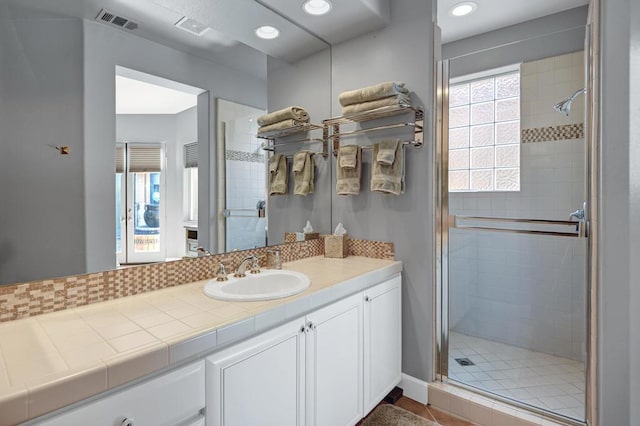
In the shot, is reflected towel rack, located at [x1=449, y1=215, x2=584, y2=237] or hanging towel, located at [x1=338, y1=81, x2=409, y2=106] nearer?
reflected towel rack, located at [x1=449, y1=215, x2=584, y2=237]

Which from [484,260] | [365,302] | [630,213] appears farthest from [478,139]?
[365,302]

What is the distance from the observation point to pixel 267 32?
194 cm

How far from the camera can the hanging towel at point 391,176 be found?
196 centimetres

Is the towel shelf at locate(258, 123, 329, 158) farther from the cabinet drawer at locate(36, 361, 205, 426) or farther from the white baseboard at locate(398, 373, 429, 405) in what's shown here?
the white baseboard at locate(398, 373, 429, 405)

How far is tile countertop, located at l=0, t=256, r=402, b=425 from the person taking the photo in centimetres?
72

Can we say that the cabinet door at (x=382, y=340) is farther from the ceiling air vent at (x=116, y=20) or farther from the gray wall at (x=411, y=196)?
the ceiling air vent at (x=116, y=20)

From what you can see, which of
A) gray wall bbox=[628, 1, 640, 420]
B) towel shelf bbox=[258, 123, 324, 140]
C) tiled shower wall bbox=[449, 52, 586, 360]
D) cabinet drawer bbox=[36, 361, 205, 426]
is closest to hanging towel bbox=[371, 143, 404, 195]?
tiled shower wall bbox=[449, 52, 586, 360]

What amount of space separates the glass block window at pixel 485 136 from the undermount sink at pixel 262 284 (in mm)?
1150

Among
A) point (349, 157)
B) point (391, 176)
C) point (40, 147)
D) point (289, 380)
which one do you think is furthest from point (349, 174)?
point (40, 147)

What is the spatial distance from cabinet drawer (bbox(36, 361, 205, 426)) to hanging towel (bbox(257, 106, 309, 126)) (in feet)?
4.62

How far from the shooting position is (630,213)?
1.31 metres

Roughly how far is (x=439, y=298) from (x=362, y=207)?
746 mm

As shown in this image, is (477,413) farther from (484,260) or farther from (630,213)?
(630,213)

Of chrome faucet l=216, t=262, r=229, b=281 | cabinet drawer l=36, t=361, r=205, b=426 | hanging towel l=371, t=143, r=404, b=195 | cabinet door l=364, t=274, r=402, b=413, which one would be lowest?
cabinet door l=364, t=274, r=402, b=413
